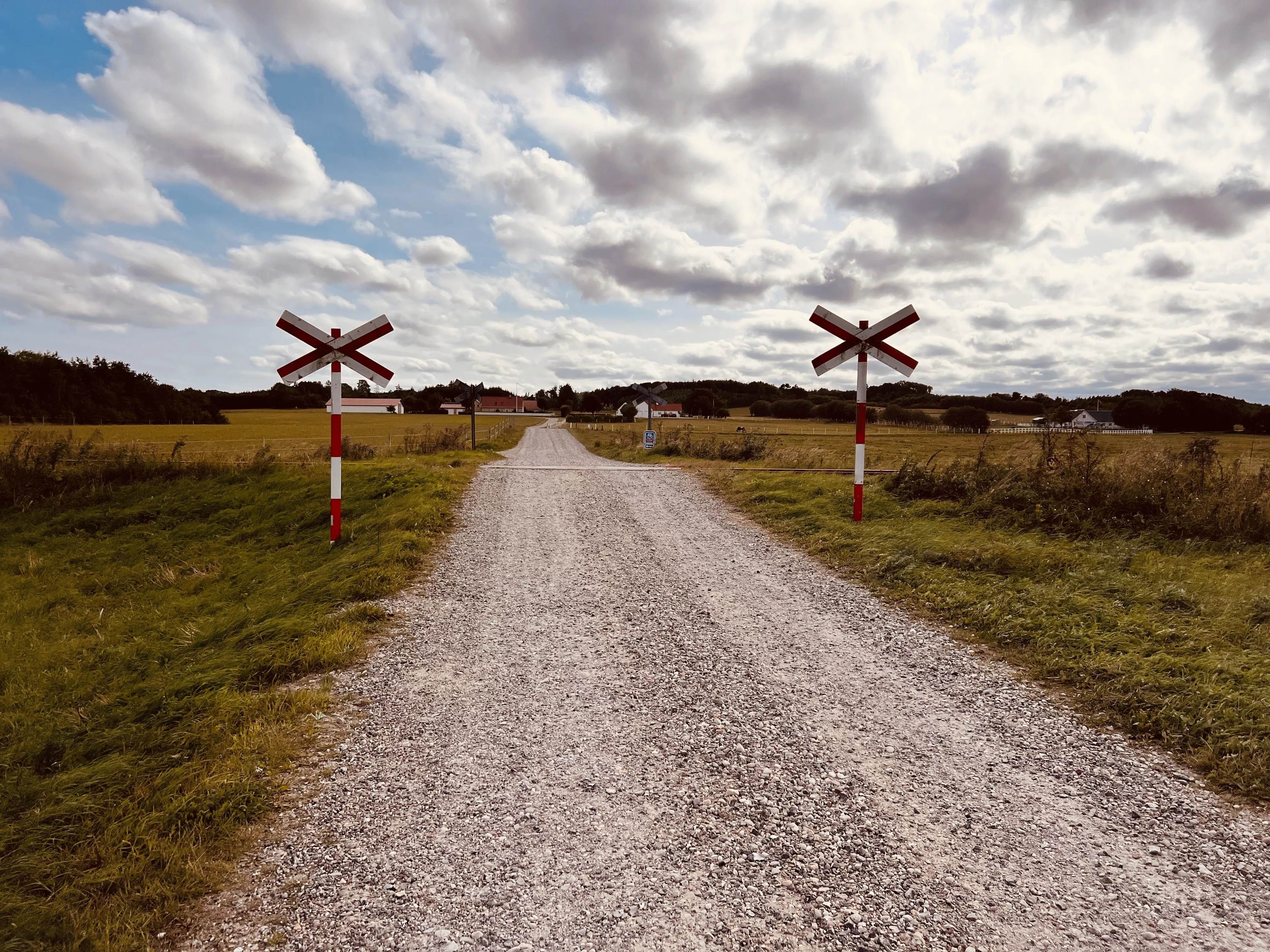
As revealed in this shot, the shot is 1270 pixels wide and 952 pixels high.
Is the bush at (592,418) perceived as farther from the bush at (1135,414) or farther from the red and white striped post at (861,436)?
the red and white striped post at (861,436)

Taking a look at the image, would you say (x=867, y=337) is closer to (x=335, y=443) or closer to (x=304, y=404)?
(x=335, y=443)

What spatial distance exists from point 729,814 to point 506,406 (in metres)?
176

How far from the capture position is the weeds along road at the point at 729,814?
2.99 meters

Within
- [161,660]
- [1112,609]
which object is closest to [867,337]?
[1112,609]

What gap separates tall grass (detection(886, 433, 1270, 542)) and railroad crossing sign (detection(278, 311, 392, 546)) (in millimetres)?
11169

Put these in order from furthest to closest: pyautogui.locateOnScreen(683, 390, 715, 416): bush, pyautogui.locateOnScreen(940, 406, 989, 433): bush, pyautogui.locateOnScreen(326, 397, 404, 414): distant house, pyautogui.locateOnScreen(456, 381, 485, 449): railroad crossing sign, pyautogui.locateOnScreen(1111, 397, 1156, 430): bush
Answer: pyautogui.locateOnScreen(326, 397, 404, 414): distant house
pyautogui.locateOnScreen(683, 390, 715, 416): bush
pyautogui.locateOnScreen(940, 406, 989, 433): bush
pyautogui.locateOnScreen(1111, 397, 1156, 430): bush
pyautogui.locateOnScreen(456, 381, 485, 449): railroad crossing sign

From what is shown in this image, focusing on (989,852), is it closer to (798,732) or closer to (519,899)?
(798,732)

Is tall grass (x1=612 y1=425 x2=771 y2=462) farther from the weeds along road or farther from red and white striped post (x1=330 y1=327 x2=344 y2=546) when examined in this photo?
the weeds along road

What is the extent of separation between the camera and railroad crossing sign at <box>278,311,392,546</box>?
1113 centimetres

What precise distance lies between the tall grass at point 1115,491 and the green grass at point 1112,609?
53 cm

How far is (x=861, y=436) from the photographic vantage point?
13180 mm

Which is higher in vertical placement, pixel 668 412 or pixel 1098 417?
pixel 668 412

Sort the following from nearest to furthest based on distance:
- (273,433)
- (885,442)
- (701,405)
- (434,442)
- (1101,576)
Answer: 1. (1101,576)
2. (434,442)
3. (885,442)
4. (273,433)
5. (701,405)

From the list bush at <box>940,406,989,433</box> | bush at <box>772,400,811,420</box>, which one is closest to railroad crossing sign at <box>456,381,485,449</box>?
bush at <box>940,406,989,433</box>
